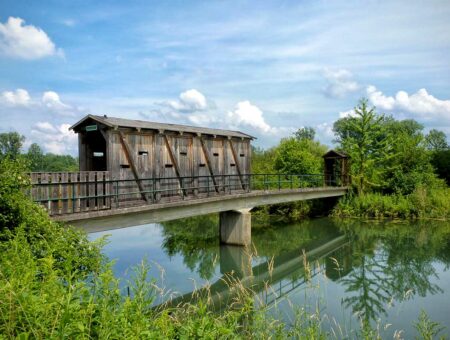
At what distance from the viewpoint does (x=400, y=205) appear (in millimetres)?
26641

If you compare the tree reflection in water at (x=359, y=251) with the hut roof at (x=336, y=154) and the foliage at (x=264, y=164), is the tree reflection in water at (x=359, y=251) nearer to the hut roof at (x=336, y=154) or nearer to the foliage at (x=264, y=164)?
the hut roof at (x=336, y=154)

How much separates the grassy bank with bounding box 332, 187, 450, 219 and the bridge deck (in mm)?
6520

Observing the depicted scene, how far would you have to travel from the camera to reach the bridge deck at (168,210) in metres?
11.1

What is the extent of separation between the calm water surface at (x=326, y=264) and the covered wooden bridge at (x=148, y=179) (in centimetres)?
188

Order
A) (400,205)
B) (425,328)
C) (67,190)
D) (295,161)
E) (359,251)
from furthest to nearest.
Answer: (295,161) → (400,205) → (359,251) → (67,190) → (425,328)

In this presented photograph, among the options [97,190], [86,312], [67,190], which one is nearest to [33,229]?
[67,190]

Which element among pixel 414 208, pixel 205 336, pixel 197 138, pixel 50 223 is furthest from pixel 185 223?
pixel 205 336

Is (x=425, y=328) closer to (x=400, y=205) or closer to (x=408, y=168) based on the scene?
(x=400, y=205)

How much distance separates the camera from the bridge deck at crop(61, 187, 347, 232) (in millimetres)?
11080

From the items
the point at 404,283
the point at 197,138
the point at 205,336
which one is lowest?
the point at 404,283

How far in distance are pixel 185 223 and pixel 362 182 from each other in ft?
44.8

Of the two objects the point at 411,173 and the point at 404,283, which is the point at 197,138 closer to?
the point at 404,283

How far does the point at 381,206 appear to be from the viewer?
89.4ft

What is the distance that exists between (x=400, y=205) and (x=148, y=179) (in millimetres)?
20012
